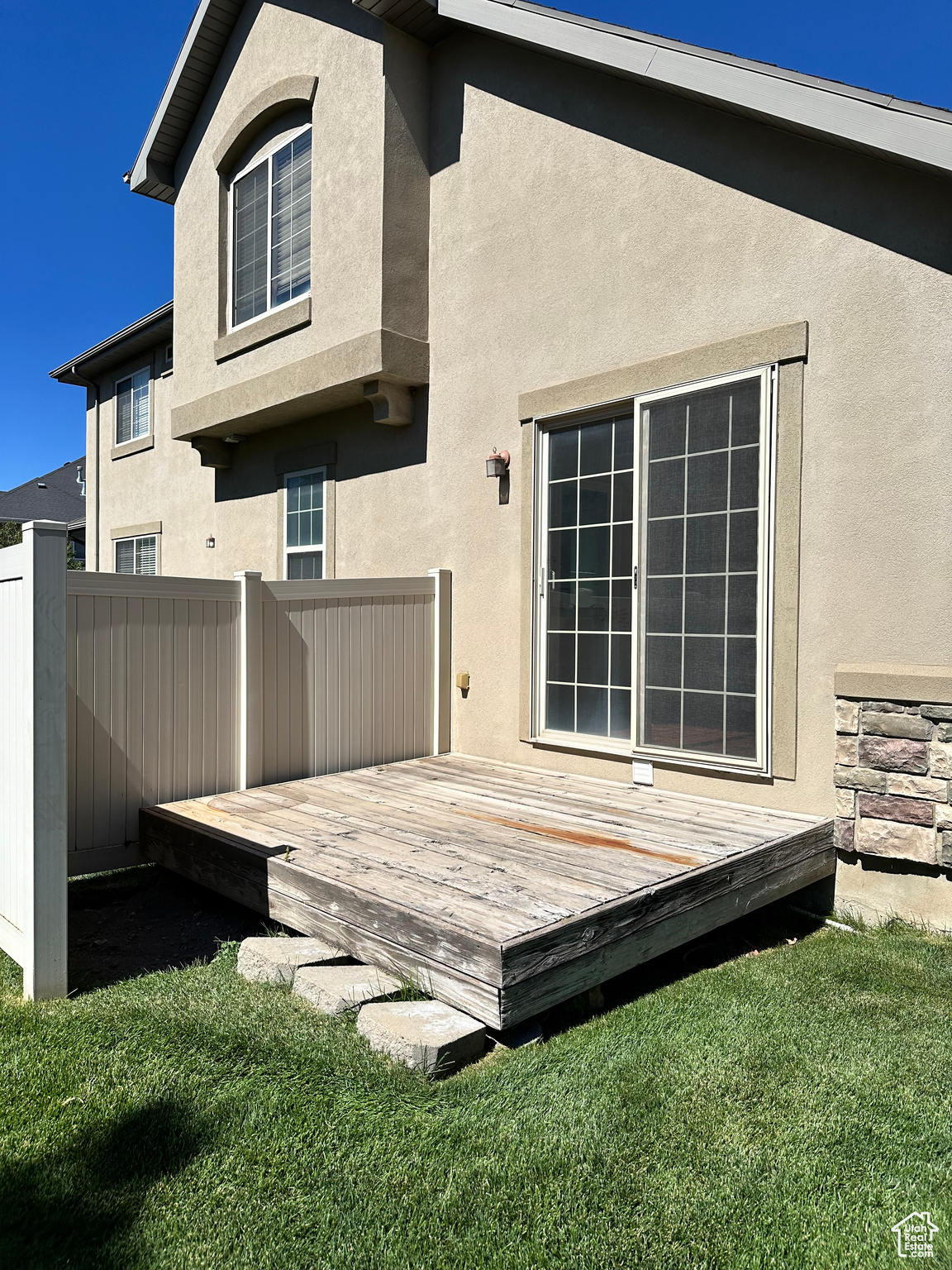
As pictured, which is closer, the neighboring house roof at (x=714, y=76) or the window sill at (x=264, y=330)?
the neighboring house roof at (x=714, y=76)

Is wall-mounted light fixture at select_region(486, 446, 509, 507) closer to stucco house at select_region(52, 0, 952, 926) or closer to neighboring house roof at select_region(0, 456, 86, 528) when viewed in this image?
stucco house at select_region(52, 0, 952, 926)

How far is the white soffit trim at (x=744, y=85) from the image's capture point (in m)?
3.79

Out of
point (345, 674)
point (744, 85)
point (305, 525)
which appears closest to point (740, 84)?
point (744, 85)

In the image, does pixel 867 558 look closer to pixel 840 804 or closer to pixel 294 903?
pixel 840 804

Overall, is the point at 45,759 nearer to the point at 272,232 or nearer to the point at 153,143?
the point at 272,232

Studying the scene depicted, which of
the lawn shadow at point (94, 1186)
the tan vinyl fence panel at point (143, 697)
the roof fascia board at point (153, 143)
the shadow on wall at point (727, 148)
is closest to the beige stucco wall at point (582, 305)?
the shadow on wall at point (727, 148)

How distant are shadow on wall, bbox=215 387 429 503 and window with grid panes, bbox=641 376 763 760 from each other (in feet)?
7.98

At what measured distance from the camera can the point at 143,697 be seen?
487 cm

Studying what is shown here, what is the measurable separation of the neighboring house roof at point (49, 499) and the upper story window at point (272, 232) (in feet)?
69.0

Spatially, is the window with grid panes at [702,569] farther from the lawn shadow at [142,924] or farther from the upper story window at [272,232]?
the upper story window at [272,232]

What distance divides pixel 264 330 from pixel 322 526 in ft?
6.16

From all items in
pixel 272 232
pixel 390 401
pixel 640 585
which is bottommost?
pixel 640 585

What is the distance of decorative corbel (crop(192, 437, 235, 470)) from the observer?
912cm

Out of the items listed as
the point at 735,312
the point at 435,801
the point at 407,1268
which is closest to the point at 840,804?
the point at 435,801
